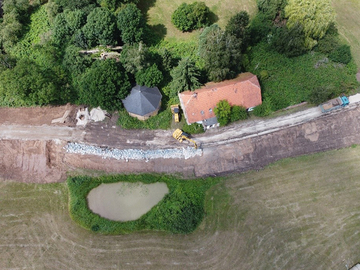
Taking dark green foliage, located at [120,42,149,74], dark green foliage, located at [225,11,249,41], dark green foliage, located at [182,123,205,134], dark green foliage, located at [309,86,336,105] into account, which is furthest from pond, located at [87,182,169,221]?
dark green foliage, located at [309,86,336,105]

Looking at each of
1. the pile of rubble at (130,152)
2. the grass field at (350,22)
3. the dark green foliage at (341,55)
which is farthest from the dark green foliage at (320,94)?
the pile of rubble at (130,152)

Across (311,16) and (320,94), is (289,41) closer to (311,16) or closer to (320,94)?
(311,16)

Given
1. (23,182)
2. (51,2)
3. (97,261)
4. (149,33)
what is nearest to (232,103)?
(149,33)

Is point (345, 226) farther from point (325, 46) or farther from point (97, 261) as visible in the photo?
point (97, 261)

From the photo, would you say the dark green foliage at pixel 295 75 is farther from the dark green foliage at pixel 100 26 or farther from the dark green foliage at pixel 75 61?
the dark green foliage at pixel 75 61

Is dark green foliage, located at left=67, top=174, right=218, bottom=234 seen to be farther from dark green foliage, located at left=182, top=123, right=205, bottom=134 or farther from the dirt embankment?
dark green foliage, located at left=182, top=123, right=205, bottom=134

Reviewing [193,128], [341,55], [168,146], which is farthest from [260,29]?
[168,146]
